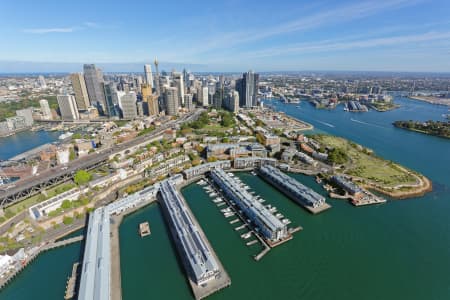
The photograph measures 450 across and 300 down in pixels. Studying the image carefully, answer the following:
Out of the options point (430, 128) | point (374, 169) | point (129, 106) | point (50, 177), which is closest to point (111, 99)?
point (129, 106)

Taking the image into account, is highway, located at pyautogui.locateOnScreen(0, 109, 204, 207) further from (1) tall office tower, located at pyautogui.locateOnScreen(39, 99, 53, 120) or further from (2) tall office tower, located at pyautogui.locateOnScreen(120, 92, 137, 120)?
(1) tall office tower, located at pyautogui.locateOnScreen(39, 99, 53, 120)

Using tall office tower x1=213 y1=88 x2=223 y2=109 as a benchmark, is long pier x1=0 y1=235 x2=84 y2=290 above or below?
below

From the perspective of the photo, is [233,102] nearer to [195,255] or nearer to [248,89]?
[248,89]

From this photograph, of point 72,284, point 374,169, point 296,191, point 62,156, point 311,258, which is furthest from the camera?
point 62,156

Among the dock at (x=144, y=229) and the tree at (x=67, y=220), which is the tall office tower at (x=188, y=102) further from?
the dock at (x=144, y=229)

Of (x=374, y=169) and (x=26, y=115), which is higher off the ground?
(x=26, y=115)

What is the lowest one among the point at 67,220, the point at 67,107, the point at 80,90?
the point at 67,220

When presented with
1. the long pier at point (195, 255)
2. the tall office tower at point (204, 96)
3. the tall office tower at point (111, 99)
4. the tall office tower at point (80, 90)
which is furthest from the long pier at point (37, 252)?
the tall office tower at point (204, 96)

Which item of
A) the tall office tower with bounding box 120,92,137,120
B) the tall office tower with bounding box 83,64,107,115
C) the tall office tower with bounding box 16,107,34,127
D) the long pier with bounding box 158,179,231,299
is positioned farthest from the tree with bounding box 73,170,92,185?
the tall office tower with bounding box 83,64,107,115
